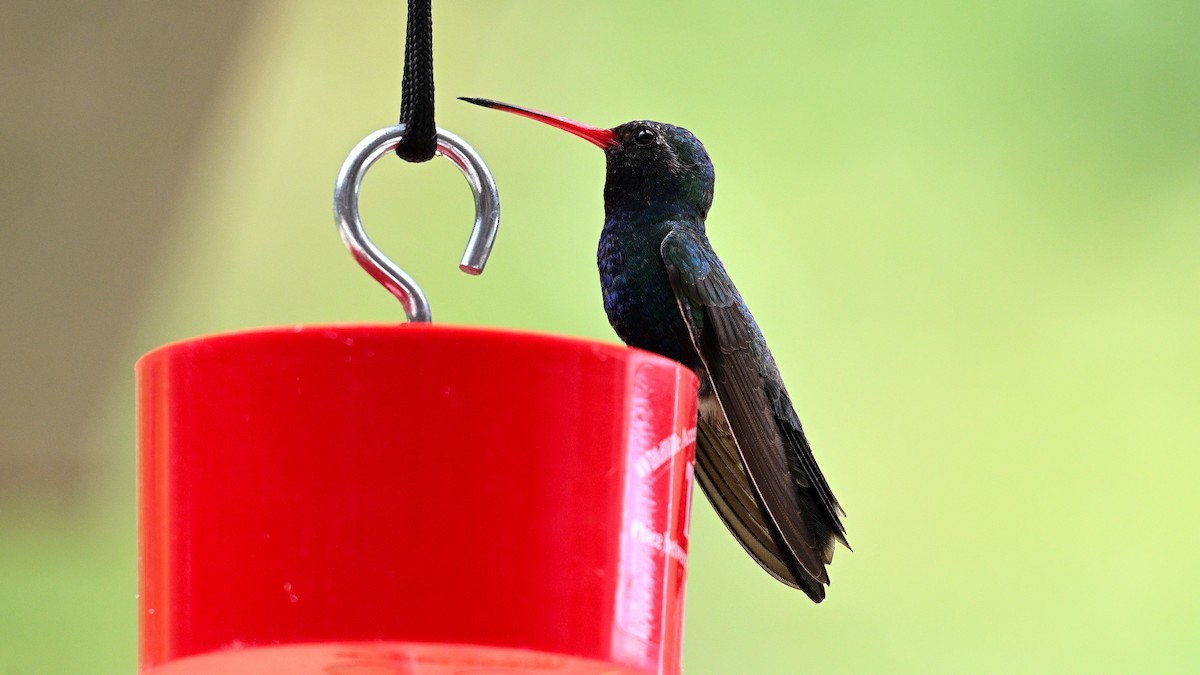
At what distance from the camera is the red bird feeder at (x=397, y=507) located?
0.48 metres

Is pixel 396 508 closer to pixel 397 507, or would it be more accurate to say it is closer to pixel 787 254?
pixel 397 507

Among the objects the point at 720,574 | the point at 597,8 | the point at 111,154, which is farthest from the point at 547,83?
the point at 720,574

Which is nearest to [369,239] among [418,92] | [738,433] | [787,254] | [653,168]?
[418,92]

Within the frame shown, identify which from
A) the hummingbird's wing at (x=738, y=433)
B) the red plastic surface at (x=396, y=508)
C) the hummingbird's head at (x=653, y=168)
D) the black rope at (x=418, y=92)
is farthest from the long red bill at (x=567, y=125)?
the red plastic surface at (x=396, y=508)

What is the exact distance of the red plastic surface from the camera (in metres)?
0.48

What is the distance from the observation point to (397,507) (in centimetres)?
48

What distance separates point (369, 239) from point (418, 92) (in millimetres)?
75

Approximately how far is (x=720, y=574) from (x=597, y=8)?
3.17ft

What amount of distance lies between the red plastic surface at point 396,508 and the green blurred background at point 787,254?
1.46 m

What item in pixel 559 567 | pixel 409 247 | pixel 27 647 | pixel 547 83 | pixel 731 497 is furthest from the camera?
pixel 547 83

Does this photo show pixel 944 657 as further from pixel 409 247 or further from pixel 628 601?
pixel 628 601

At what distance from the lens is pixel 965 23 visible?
87.4 inches

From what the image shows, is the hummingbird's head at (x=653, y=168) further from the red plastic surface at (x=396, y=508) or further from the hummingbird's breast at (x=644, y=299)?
the red plastic surface at (x=396, y=508)

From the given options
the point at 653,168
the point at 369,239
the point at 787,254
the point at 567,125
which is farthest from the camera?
the point at 787,254
